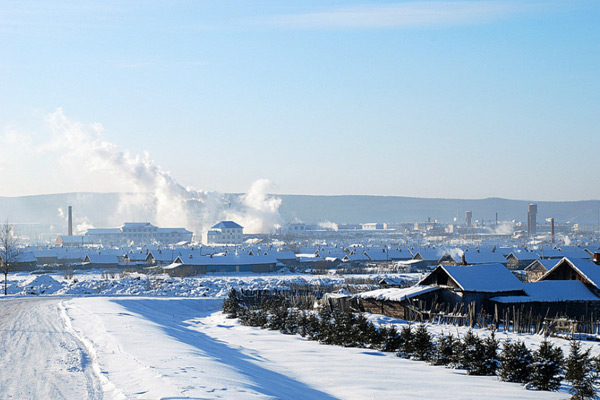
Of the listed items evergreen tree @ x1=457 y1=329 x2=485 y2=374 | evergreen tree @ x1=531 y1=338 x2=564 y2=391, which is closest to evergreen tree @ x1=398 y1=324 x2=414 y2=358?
evergreen tree @ x1=457 y1=329 x2=485 y2=374

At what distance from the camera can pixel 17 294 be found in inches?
2157

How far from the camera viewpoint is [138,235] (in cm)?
18388

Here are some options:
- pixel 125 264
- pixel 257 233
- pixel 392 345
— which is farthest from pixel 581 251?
pixel 257 233

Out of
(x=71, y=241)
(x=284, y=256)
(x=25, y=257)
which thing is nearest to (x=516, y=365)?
(x=284, y=256)

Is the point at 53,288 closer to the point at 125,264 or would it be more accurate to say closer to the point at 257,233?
the point at 125,264

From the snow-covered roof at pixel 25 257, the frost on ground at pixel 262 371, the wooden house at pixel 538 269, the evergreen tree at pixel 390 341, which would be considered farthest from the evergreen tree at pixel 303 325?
the snow-covered roof at pixel 25 257

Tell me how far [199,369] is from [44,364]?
403cm

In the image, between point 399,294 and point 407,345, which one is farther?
point 399,294

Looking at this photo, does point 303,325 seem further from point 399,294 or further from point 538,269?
point 538,269

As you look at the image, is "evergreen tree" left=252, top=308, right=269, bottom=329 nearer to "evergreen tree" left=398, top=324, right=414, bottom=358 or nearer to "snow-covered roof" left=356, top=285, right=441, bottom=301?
"snow-covered roof" left=356, top=285, right=441, bottom=301

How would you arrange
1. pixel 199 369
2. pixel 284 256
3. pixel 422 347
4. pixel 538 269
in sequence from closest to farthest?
pixel 199 369 < pixel 422 347 < pixel 538 269 < pixel 284 256

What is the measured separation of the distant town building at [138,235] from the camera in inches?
6991

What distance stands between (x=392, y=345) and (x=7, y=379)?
1332 cm

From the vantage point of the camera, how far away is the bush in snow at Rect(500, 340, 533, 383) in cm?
1838
